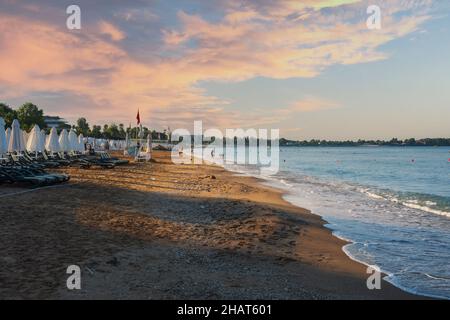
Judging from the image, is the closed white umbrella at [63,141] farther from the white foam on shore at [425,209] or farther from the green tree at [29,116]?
the green tree at [29,116]

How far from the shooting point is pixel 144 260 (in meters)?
7.89

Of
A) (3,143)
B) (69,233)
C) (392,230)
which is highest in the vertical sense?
(3,143)

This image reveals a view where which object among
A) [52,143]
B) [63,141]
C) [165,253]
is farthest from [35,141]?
[165,253]

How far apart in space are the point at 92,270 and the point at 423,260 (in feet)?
26.9

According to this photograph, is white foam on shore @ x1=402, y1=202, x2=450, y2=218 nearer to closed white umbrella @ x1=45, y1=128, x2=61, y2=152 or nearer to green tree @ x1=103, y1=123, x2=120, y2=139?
closed white umbrella @ x1=45, y1=128, x2=61, y2=152

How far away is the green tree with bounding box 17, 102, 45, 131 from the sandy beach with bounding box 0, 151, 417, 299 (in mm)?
63393

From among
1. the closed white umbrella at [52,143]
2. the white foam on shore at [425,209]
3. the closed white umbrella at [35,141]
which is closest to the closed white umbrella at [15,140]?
the closed white umbrella at [35,141]

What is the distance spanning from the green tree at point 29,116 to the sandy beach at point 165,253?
63393 mm

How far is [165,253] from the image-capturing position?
8516mm

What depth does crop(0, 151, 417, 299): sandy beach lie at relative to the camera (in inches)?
252

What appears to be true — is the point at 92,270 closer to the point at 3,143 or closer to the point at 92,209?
the point at 92,209

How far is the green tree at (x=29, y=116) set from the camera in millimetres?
73438
